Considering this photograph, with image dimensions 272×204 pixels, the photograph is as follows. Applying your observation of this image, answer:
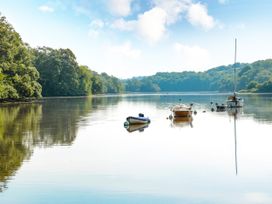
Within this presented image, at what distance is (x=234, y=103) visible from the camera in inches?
3282

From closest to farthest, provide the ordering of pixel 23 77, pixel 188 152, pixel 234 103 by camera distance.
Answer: pixel 188 152
pixel 234 103
pixel 23 77

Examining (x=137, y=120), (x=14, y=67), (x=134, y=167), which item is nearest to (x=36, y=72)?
(x=14, y=67)

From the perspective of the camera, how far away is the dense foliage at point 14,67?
9013cm

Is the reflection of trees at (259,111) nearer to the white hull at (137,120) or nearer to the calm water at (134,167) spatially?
the white hull at (137,120)

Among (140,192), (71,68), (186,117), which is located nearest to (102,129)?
(186,117)

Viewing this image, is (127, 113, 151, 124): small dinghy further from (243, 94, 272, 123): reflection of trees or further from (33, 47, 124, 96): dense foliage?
(33, 47, 124, 96): dense foliage

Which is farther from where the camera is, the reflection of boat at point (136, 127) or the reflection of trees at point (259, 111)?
the reflection of trees at point (259, 111)

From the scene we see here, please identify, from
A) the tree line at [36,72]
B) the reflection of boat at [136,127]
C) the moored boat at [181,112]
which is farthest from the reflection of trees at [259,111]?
the reflection of boat at [136,127]

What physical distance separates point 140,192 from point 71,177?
4455mm

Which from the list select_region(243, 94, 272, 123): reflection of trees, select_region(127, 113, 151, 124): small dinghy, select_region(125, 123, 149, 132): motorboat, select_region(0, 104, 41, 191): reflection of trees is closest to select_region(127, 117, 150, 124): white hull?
select_region(127, 113, 151, 124): small dinghy

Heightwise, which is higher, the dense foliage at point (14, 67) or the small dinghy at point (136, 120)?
the dense foliage at point (14, 67)

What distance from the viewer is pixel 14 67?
3706 inches

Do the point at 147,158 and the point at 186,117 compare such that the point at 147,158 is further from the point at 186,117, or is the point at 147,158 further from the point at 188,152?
the point at 186,117

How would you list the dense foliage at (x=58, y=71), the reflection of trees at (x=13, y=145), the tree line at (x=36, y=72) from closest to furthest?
the reflection of trees at (x=13, y=145)
the tree line at (x=36, y=72)
the dense foliage at (x=58, y=71)
